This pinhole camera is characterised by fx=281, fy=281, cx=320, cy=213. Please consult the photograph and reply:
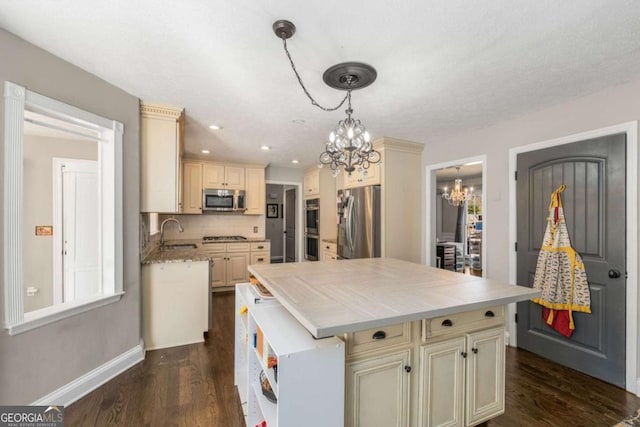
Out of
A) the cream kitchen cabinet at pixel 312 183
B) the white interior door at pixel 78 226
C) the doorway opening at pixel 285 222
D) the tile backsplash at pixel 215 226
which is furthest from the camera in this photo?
the doorway opening at pixel 285 222

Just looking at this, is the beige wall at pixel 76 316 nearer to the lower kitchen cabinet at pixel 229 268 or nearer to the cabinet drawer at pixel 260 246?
the lower kitchen cabinet at pixel 229 268

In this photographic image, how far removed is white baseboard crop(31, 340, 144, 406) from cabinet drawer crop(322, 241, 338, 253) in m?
3.01

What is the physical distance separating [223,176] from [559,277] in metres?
4.83

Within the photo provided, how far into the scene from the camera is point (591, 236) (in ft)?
7.57

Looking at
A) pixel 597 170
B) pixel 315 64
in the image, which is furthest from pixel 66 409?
pixel 597 170

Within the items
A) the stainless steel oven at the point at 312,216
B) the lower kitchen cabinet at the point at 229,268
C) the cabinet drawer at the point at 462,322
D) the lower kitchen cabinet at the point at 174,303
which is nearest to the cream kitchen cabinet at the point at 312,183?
the stainless steel oven at the point at 312,216

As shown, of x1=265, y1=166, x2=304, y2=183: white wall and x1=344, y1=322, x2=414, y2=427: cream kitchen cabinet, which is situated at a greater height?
x1=265, y1=166, x2=304, y2=183: white wall

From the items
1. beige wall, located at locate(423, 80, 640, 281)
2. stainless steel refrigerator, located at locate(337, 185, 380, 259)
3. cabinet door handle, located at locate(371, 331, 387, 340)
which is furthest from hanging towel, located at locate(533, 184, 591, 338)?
cabinet door handle, located at locate(371, 331, 387, 340)

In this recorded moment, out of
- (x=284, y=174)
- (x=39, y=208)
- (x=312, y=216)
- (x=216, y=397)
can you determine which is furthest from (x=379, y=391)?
(x=284, y=174)

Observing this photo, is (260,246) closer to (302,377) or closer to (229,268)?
(229,268)

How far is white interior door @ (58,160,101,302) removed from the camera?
130 inches

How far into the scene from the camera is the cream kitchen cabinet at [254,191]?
209 inches

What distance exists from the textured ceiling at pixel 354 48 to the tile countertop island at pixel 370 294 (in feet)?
4.58

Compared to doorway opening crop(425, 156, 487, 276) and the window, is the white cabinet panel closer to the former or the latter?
the window
